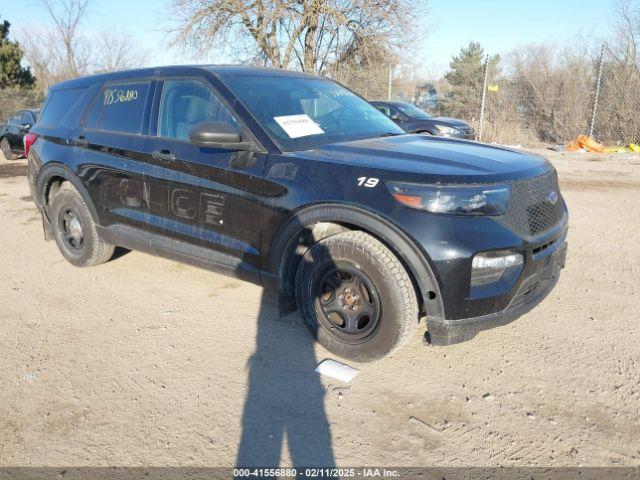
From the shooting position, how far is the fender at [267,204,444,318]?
2.71m

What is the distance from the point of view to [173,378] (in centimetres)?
302

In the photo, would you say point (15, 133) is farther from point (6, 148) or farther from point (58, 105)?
point (58, 105)

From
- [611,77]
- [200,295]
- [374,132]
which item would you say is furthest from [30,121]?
[611,77]

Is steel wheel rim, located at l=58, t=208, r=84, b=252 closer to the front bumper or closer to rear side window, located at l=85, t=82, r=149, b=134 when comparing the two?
rear side window, located at l=85, t=82, r=149, b=134

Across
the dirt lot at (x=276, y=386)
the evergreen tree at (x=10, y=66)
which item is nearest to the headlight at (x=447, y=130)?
the dirt lot at (x=276, y=386)

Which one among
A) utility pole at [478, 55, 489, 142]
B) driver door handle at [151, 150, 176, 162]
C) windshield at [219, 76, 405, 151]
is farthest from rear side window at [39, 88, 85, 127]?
utility pole at [478, 55, 489, 142]

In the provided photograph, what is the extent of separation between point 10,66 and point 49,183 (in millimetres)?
23835

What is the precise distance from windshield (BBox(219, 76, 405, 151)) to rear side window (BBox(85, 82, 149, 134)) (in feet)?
3.03

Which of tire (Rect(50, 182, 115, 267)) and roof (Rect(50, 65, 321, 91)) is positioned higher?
roof (Rect(50, 65, 321, 91))

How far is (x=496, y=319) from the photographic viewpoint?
9.12 feet

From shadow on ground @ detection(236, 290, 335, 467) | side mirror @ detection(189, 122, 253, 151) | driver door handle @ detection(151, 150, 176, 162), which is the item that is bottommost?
shadow on ground @ detection(236, 290, 335, 467)

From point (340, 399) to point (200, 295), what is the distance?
6.23 ft

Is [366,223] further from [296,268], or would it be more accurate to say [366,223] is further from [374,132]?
[374,132]

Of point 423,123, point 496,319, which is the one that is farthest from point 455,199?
point 423,123
